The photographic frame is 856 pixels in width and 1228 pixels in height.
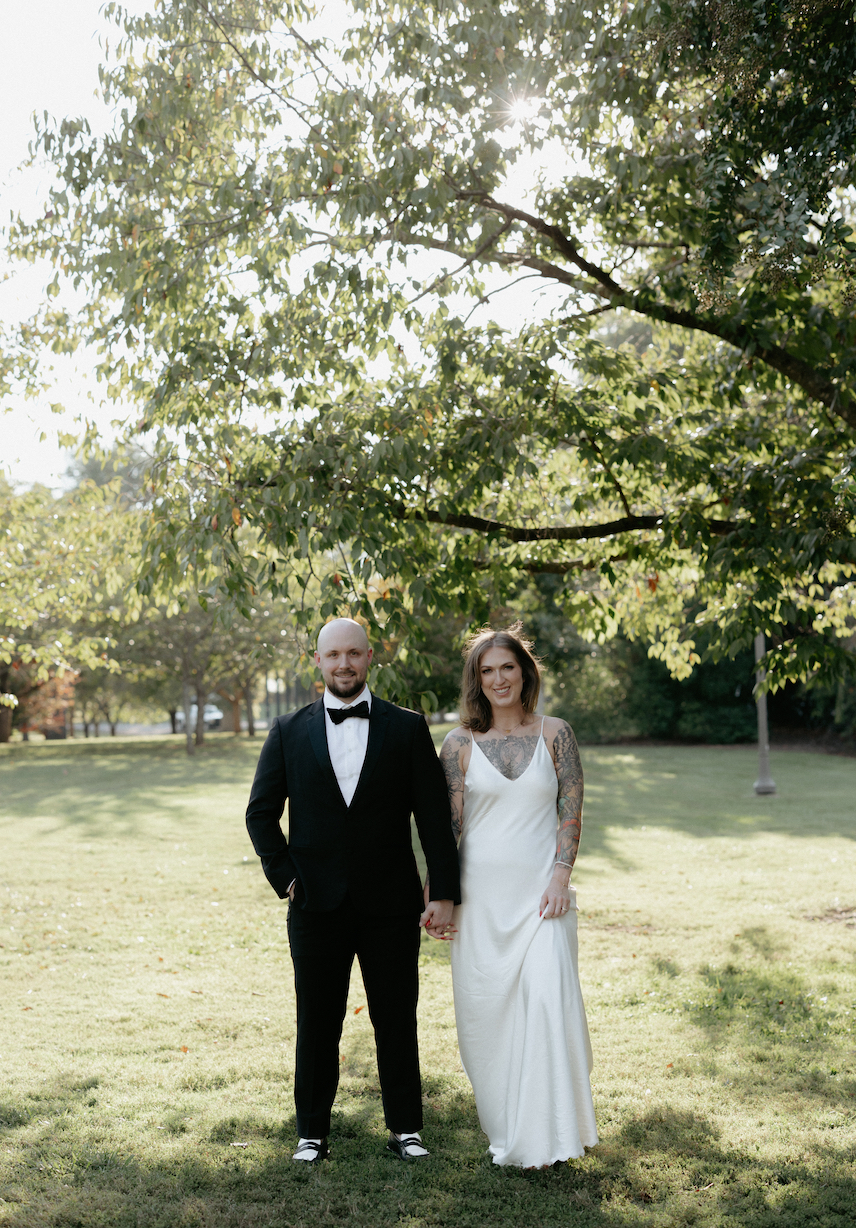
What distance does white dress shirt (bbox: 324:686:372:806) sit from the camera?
169 inches

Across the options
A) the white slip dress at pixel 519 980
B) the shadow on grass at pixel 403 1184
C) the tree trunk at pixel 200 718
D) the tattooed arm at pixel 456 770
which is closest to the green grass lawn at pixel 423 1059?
the shadow on grass at pixel 403 1184

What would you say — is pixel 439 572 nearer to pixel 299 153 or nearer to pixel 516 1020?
pixel 299 153

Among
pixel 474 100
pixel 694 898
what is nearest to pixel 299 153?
pixel 474 100

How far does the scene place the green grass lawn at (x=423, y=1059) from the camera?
4.07m

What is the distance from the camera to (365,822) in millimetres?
4227

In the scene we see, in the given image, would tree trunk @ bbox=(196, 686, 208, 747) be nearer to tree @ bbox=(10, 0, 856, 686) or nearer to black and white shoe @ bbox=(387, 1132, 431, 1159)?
tree @ bbox=(10, 0, 856, 686)

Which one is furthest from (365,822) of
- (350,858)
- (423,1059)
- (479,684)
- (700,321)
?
(700,321)

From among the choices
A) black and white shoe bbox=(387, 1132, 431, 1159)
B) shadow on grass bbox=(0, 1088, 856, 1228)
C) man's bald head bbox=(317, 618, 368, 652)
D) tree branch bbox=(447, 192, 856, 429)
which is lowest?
shadow on grass bbox=(0, 1088, 856, 1228)

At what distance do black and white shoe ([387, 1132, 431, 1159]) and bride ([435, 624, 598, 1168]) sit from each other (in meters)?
0.33

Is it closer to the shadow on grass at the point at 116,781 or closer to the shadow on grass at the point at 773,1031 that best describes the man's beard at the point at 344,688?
the shadow on grass at the point at 773,1031

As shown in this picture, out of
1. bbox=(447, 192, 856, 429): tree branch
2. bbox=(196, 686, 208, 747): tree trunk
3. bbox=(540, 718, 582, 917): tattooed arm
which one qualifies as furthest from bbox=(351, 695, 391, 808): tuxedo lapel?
bbox=(196, 686, 208, 747): tree trunk

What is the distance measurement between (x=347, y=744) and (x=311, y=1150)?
5.89 feet

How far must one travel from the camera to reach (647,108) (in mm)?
6242

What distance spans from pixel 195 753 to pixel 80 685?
12.0 m
